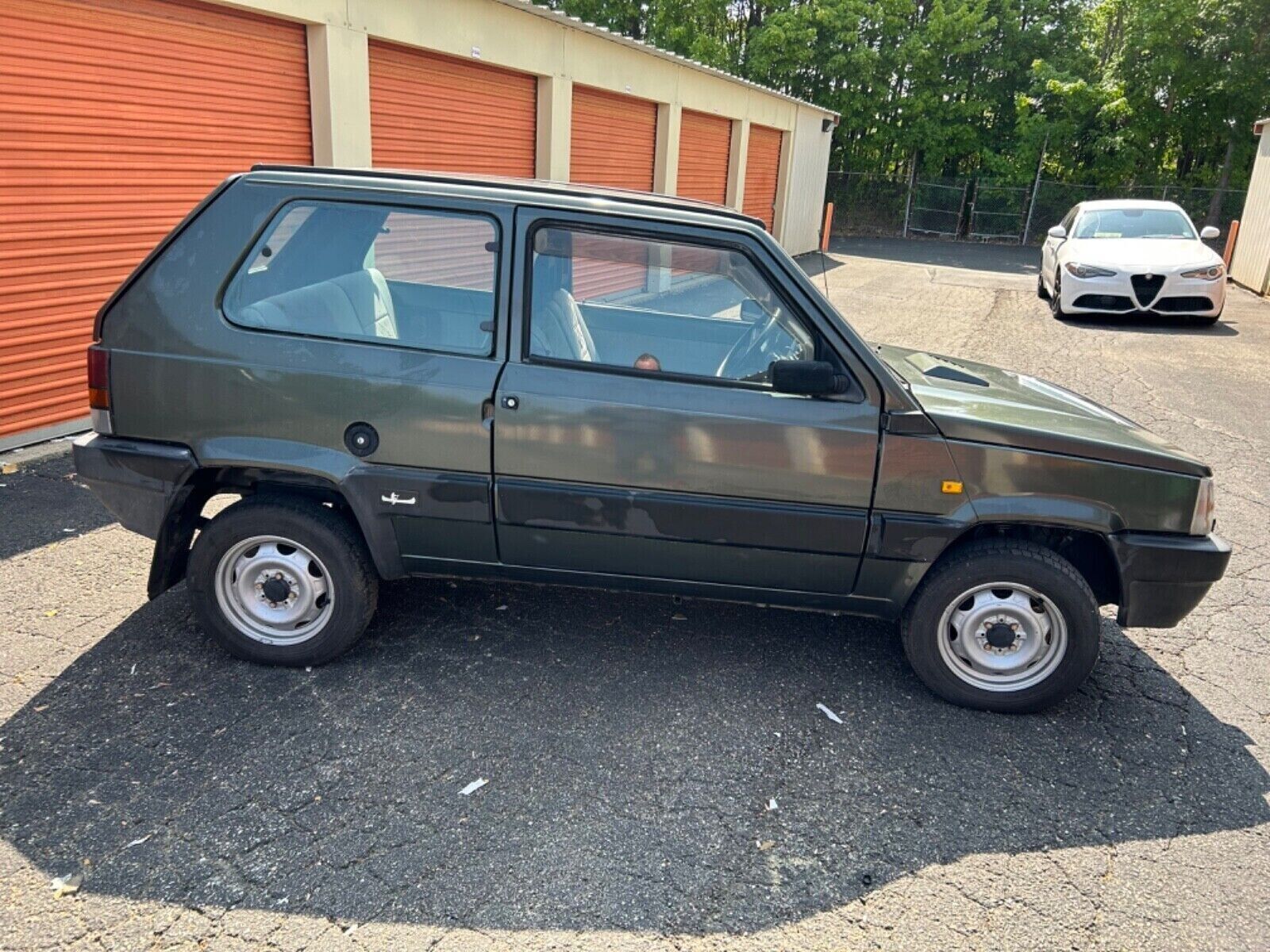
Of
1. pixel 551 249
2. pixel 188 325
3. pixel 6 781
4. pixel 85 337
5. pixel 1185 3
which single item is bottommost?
pixel 6 781

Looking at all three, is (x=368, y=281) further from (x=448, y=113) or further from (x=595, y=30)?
(x=595, y=30)

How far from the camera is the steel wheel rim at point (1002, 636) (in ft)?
11.8

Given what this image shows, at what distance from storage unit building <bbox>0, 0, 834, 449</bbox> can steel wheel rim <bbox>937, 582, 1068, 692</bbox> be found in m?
1.83

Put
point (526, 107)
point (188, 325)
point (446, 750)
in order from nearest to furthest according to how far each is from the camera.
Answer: point (446, 750) < point (188, 325) < point (526, 107)

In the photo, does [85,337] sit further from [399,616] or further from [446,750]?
[446,750]

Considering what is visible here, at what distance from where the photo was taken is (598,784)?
3162 millimetres

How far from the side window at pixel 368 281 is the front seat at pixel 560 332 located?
0.18 meters

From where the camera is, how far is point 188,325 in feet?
11.7

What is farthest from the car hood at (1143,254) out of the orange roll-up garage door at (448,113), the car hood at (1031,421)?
the car hood at (1031,421)

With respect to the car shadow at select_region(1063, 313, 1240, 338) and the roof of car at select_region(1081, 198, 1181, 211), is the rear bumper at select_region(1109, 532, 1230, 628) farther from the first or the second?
the roof of car at select_region(1081, 198, 1181, 211)

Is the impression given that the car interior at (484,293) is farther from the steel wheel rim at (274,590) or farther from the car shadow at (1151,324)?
the car shadow at (1151,324)

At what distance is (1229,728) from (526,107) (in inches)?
385

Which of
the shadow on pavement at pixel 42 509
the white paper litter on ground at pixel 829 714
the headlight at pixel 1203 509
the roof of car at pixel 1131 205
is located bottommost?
the shadow on pavement at pixel 42 509

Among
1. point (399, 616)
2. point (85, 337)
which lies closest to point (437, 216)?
point (399, 616)
